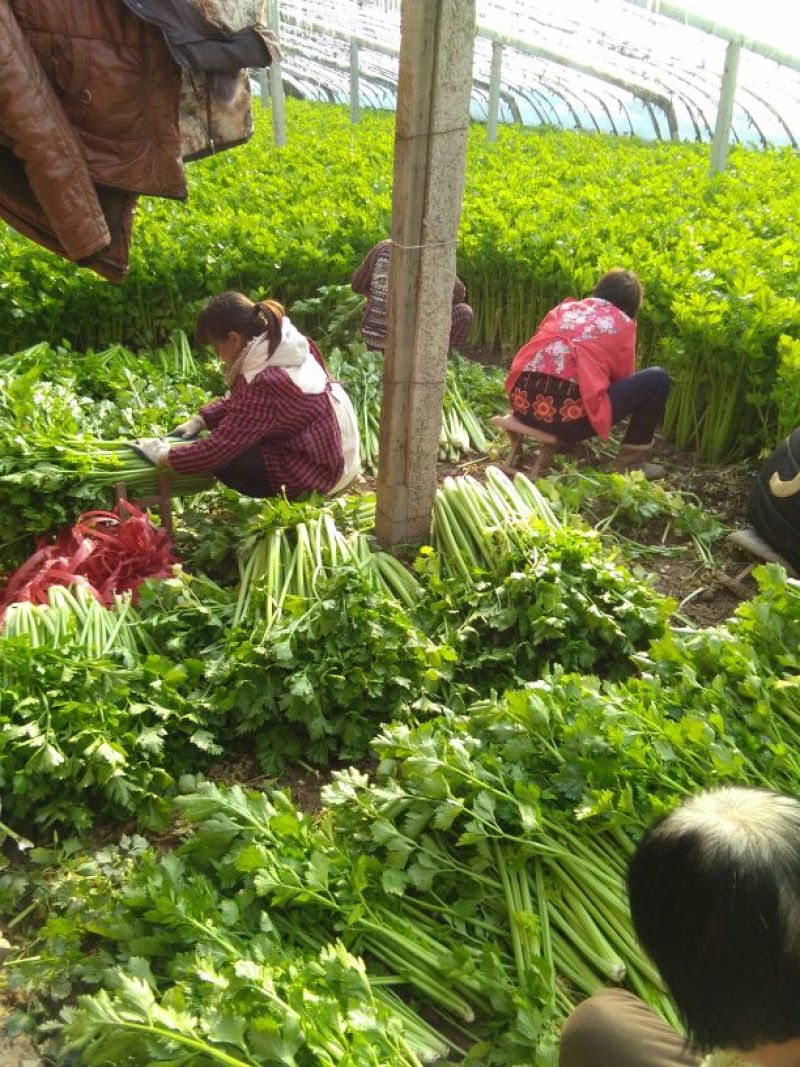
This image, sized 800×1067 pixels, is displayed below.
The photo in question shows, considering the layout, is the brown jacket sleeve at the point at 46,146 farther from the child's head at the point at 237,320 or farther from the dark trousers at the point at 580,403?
the dark trousers at the point at 580,403

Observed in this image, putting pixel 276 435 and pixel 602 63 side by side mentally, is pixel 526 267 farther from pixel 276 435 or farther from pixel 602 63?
pixel 602 63

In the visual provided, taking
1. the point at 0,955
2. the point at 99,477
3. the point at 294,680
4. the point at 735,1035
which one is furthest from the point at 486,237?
the point at 735,1035

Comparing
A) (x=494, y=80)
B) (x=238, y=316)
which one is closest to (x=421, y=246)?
(x=238, y=316)

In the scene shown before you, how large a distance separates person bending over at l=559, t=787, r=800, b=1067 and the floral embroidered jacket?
4.54 m

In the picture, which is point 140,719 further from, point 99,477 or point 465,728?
point 99,477

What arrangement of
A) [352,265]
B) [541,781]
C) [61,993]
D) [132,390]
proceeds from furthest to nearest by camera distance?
1. [352,265]
2. [132,390]
3. [541,781]
4. [61,993]

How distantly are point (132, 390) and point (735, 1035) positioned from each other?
5279mm

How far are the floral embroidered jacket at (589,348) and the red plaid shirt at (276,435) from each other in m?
1.65

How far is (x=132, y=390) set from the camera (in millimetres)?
5793

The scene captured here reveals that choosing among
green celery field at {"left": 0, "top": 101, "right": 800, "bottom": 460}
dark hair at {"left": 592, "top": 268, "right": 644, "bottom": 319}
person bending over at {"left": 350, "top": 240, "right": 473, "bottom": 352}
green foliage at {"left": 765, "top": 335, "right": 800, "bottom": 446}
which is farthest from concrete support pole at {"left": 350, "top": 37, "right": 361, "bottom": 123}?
green foliage at {"left": 765, "top": 335, "right": 800, "bottom": 446}

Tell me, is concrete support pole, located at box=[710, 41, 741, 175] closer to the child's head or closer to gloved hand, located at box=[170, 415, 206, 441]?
the child's head

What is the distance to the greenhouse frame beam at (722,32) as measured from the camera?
1029cm

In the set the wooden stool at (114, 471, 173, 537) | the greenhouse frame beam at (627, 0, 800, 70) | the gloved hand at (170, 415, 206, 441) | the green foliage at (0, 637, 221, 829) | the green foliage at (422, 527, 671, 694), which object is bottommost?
the green foliage at (0, 637, 221, 829)

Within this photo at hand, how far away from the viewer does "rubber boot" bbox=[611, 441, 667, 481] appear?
5.89 meters
